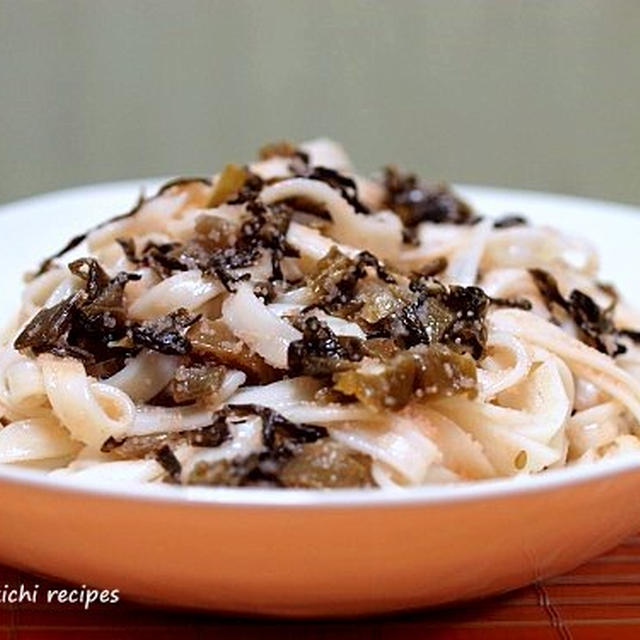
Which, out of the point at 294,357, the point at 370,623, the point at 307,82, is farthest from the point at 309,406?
the point at 307,82

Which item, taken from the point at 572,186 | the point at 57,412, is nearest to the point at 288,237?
the point at 57,412

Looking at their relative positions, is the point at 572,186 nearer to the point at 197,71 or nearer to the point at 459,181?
the point at 459,181

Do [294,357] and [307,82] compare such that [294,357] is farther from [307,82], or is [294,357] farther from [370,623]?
[307,82]

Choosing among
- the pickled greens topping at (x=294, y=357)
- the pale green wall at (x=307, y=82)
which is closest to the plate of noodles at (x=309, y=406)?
the pickled greens topping at (x=294, y=357)

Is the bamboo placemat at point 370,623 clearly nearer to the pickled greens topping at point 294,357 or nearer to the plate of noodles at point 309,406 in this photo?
the plate of noodles at point 309,406

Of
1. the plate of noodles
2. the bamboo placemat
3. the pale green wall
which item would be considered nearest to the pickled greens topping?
the plate of noodles

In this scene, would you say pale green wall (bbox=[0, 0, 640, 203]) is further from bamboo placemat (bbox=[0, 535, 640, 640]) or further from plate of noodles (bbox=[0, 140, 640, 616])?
bamboo placemat (bbox=[0, 535, 640, 640])

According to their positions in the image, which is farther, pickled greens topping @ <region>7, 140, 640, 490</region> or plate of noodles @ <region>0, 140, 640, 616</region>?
pickled greens topping @ <region>7, 140, 640, 490</region>

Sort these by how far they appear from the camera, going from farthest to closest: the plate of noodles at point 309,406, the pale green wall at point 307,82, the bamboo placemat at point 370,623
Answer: the pale green wall at point 307,82 → the bamboo placemat at point 370,623 → the plate of noodles at point 309,406
